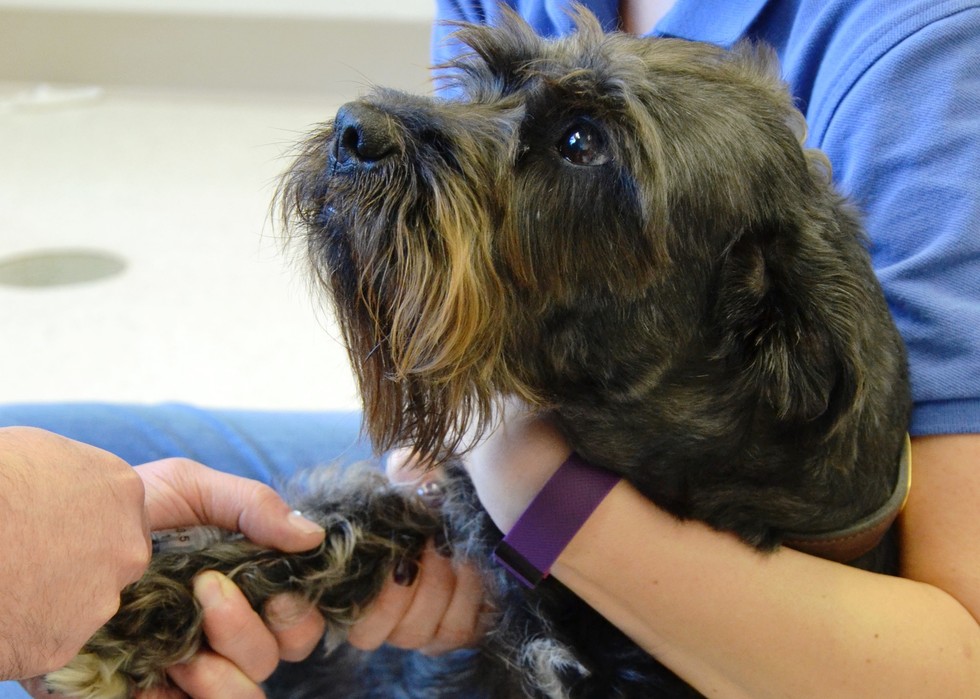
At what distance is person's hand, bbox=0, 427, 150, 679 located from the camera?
88 cm

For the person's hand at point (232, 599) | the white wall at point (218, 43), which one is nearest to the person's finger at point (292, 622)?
the person's hand at point (232, 599)

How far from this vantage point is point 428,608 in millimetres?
1371

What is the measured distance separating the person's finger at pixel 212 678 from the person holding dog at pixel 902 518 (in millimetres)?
68

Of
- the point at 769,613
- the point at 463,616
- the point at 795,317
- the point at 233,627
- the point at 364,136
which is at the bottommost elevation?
the point at 463,616

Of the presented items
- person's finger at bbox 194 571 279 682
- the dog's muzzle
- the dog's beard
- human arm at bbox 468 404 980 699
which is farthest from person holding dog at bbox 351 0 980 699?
the dog's muzzle

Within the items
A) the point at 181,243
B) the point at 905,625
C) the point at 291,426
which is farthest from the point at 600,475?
the point at 181,243

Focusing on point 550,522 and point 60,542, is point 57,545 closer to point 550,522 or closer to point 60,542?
A: point 60,542

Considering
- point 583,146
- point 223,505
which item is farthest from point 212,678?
point 583,146

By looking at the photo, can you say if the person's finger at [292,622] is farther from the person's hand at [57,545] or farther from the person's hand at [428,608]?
the person's hand at [57,545]

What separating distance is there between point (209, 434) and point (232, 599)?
51 centimetres

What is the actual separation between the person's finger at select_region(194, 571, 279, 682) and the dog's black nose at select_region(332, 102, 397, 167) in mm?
572

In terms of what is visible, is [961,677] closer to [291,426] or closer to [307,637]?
[307,637]

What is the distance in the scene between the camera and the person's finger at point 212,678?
1.18 m

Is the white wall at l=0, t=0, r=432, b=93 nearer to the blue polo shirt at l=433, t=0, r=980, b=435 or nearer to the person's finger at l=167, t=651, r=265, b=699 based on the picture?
the blue polo shirt at l=433, t=0, r=980, b=435
